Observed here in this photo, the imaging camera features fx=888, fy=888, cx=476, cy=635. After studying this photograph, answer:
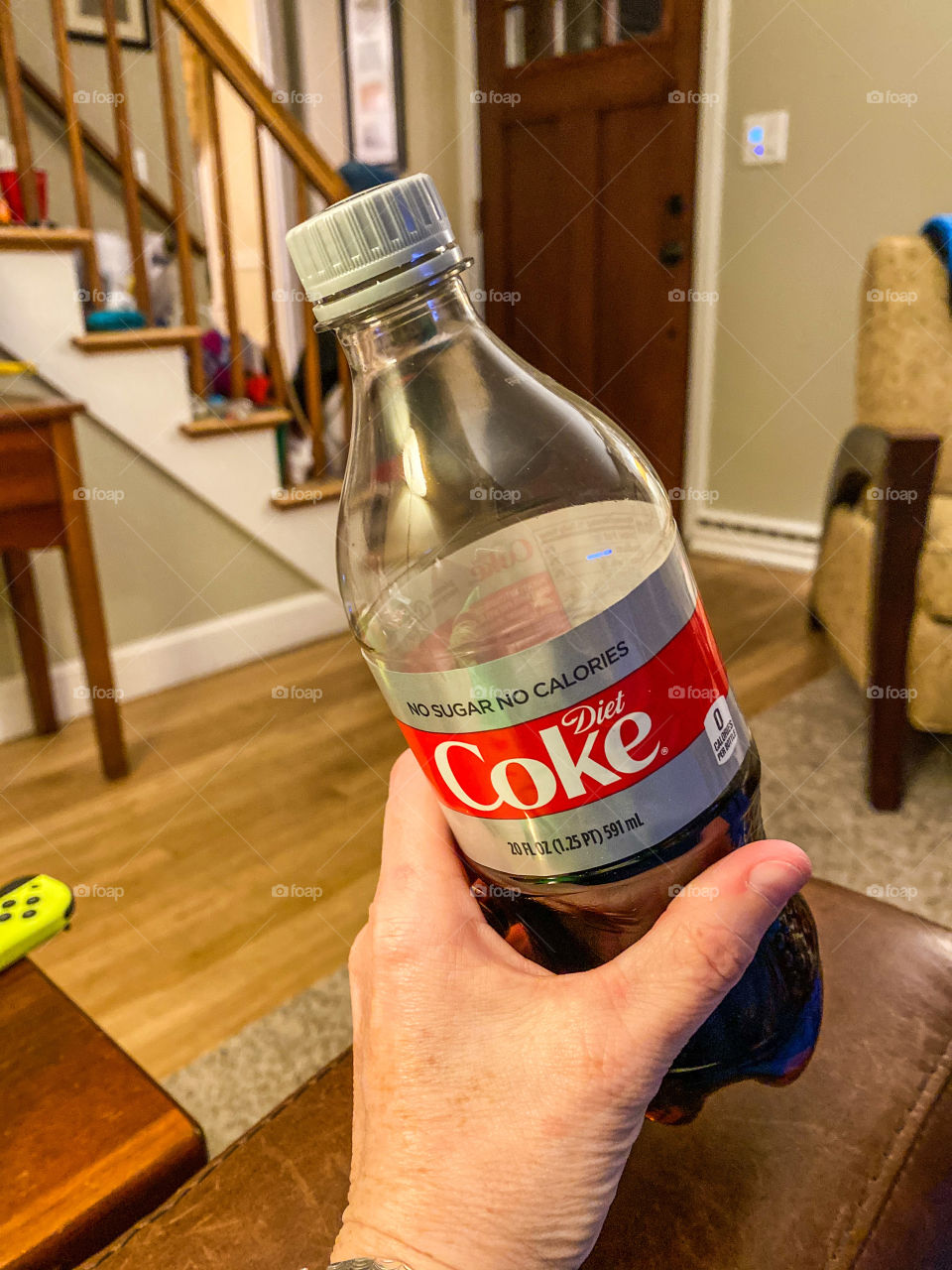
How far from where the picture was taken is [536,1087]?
1.38 feet

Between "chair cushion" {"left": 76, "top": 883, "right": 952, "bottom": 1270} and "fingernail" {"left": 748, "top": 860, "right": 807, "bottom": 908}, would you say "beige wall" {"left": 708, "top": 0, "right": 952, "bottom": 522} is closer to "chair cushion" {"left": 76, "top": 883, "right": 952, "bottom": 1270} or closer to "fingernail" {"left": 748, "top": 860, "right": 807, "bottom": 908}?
"chair cushion" {"left": 76, "top": 883, "right": 952, "bottom": 1270}

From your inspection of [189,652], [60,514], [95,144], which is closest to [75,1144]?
[60,514]

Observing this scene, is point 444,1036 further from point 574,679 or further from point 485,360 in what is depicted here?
point 485,360

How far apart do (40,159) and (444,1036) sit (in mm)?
2750

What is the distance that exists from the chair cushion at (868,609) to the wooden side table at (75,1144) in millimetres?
1391

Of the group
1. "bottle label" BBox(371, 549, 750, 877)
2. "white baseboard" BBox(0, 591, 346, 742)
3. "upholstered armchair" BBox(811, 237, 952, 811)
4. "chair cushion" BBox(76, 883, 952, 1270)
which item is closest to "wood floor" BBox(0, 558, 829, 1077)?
"white baseboard" BBox(0, 591, 346, 742)

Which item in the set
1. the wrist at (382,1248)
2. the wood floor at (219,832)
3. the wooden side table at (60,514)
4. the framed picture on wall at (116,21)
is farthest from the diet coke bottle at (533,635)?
the framed picture on wall at (116,21)

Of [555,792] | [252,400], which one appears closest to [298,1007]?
[555,792]

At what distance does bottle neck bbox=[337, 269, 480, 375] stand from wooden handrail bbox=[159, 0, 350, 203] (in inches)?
71.4

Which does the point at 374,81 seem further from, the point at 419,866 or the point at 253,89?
the point at 419,866

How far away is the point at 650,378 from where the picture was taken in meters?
3.18

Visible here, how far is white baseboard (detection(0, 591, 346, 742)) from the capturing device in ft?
6.84

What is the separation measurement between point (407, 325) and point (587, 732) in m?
0.25

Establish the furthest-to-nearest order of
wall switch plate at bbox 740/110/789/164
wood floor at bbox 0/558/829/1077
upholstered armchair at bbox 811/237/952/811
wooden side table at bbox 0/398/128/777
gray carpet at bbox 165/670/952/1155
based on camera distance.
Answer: wall switch plate at bbox 740/110/789/164, wooden side table at bbox 0/398/128/777, upholstered armchair at bbox 811/237/952/811, wood floor at bbox 0/558/829/1077, gray carpet at bbox 165/670/952/1155
